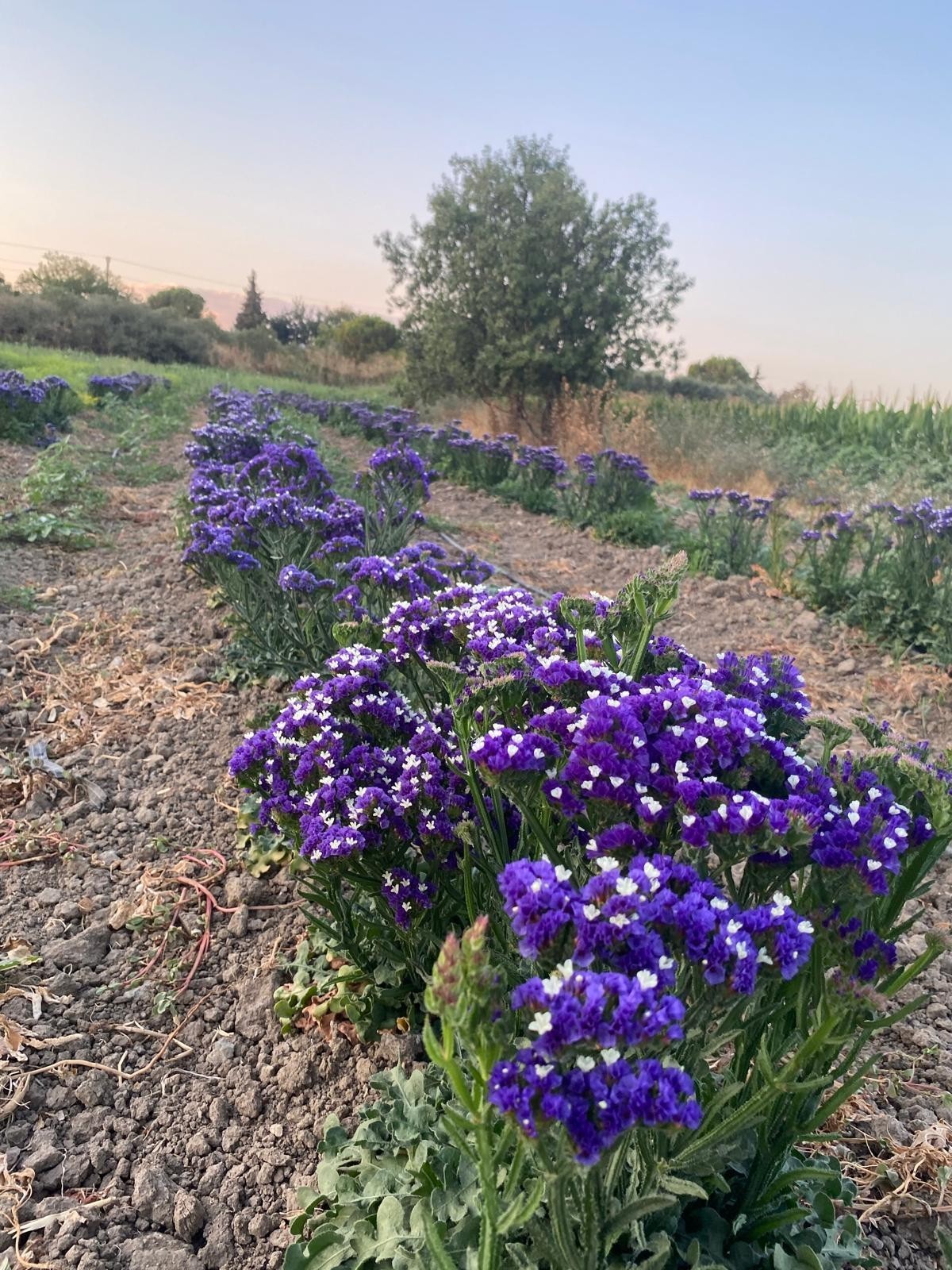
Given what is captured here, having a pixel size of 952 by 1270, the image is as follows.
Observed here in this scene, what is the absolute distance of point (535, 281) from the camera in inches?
701

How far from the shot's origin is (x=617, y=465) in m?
9.09

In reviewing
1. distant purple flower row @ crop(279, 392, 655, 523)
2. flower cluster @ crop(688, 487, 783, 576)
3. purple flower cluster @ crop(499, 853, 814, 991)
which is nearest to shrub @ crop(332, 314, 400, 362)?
distant purple flower row @ crop(279, 392, 655, 523)

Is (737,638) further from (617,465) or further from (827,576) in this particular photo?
(617,465)

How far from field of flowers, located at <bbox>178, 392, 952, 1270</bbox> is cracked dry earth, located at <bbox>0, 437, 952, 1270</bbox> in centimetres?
22

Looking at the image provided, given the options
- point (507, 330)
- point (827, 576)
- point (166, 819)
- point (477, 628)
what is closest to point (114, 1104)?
point (166, 819)

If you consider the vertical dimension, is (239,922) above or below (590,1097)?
below

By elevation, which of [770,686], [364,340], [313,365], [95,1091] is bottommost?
[95,1091]

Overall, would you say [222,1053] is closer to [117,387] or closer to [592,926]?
[592,926]

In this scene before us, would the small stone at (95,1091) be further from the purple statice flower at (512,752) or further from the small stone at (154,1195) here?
the purple statice flower at (512,752)

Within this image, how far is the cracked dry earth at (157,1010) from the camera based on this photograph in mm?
1872

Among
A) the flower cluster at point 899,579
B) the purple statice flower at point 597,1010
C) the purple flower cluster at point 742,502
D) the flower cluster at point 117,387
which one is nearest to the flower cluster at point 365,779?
the purple statice flower at point 597,1010

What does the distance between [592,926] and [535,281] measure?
18.7 metres

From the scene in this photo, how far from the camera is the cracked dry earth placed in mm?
1872

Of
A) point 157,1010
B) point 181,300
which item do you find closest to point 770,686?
point 157,1010
